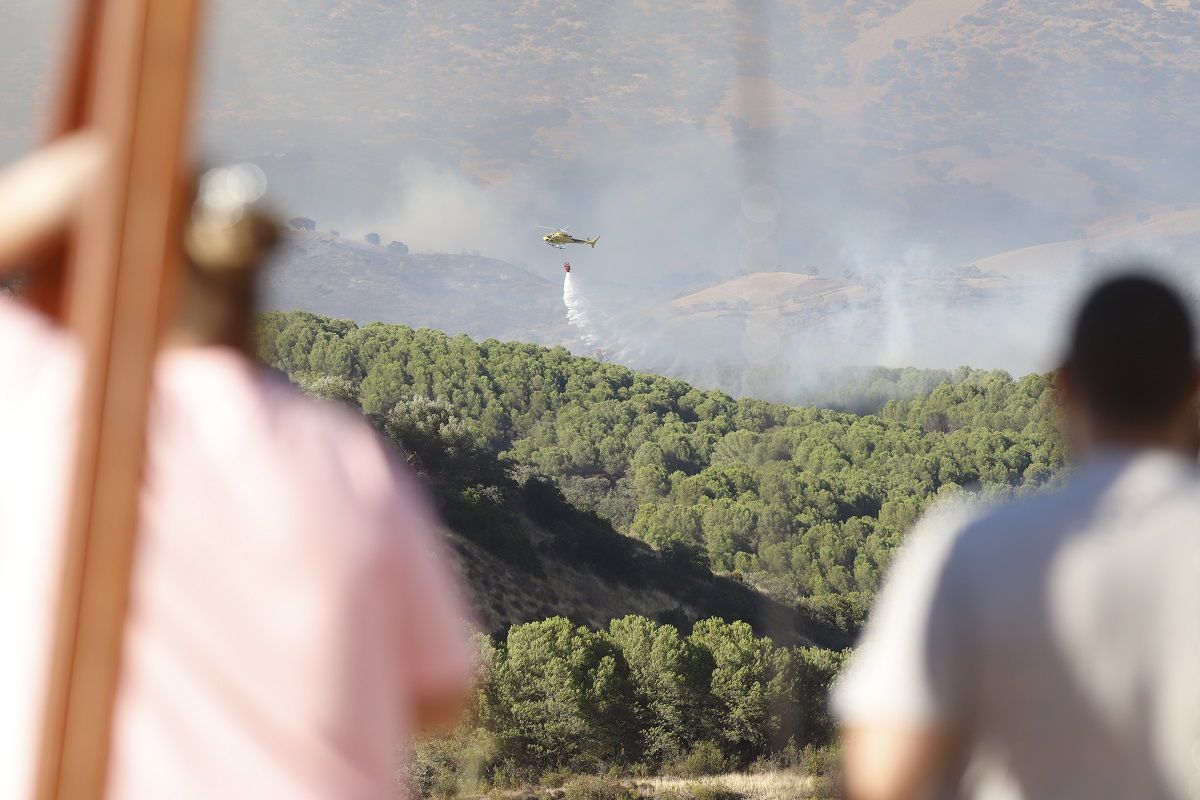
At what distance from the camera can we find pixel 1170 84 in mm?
35781

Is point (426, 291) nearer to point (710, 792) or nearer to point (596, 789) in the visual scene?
point (596, 789)

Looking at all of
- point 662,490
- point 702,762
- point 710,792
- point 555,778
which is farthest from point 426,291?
point 710,792

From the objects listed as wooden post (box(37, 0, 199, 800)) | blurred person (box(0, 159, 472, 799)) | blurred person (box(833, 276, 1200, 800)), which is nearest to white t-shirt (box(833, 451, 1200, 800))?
blurred person (box(833, 276, 1200, 800))

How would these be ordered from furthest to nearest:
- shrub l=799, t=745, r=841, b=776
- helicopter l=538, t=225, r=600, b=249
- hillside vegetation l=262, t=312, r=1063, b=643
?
helicopter l=538, t=225, r=600, b=249
hillside vegetation l=262, t=312, r=1063, b=643
shrub l=799, t=745, r=841, b=776

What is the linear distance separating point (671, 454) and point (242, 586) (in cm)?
2101

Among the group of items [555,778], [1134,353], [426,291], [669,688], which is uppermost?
[426,291]

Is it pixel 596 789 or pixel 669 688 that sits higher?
pixel 669 688

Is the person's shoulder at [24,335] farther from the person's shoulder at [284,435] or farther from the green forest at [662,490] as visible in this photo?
the green forest at [662,490]

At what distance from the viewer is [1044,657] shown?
499 millimetres

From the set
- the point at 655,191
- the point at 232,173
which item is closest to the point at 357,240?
the point at 655,191

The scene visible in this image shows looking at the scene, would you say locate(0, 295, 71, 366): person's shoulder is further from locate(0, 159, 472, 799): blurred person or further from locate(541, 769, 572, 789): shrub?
locate(541, 769, 572, 789): shrub

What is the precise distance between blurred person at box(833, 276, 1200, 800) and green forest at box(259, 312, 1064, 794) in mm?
11912

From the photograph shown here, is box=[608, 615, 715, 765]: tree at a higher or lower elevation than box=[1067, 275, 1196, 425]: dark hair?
lower

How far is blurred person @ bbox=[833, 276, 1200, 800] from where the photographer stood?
1.63ft
